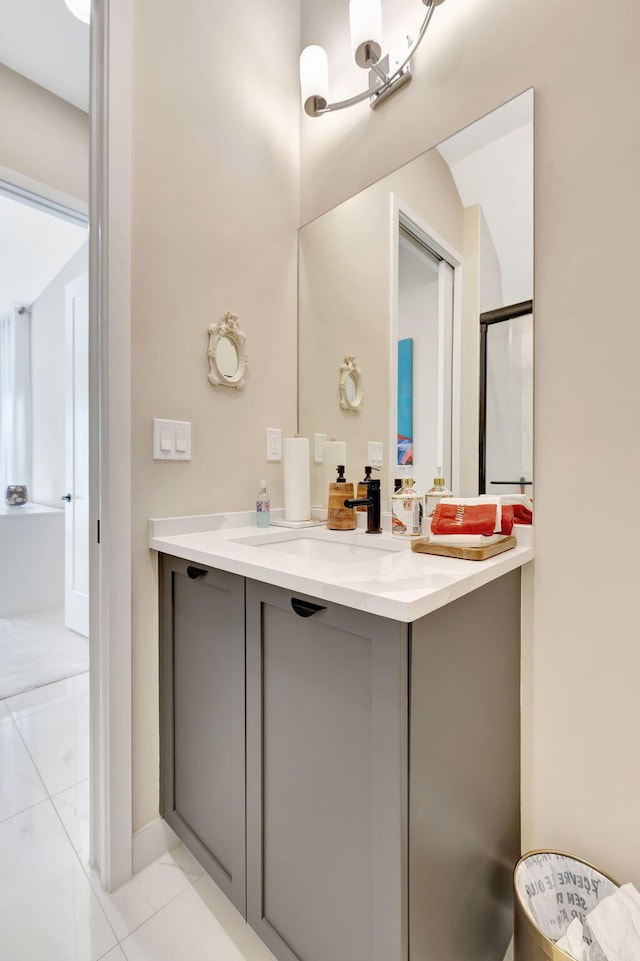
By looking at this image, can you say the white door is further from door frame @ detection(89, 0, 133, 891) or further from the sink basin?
the sink basin

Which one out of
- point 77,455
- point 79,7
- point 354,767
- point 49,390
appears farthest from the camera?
point 49,390

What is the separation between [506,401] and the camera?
Answer: 111 centimetres

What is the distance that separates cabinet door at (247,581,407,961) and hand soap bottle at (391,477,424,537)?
0.47m

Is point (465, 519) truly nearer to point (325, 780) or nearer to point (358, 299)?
point (325, 780)

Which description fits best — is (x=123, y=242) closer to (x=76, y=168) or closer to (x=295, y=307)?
(x=295, y=307)

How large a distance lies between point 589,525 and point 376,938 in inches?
34.2

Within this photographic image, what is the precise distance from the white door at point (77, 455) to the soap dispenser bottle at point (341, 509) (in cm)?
208

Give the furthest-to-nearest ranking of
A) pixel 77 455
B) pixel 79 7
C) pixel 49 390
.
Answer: pixel 49 390 < pixel 77 455 < pixel 79 7

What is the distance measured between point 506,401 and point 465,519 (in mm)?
345

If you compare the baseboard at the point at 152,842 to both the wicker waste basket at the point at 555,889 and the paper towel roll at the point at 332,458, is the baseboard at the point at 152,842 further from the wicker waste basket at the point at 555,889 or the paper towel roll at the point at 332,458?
the paper towel roll at the point at 332,458

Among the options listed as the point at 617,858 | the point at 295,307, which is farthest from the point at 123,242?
the point at 617,858

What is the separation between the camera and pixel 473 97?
1149mm

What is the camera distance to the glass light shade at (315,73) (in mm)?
1415

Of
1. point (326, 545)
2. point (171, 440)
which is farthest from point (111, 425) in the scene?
point (326, 545)
